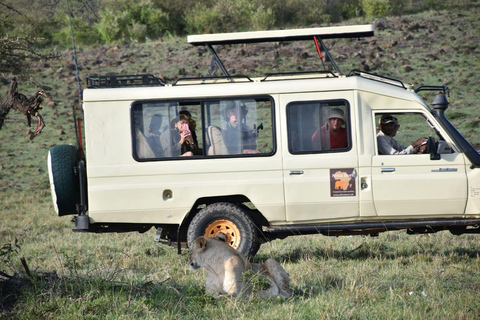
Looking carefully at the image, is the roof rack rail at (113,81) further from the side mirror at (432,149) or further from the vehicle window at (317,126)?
the side mirror at (432,149)

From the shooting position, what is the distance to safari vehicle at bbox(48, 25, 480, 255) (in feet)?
25.7

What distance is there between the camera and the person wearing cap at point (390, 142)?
26.5 ft

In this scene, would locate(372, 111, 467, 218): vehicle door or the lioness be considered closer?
the lioness

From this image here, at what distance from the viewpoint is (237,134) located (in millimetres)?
8086

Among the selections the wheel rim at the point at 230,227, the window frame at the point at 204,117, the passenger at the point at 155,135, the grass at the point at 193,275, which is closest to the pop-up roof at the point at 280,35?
the window frame at the point at 204,117

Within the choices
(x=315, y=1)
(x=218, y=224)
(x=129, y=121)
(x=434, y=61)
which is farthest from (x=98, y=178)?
(x=315, y=1)

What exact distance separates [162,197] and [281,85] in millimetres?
1858

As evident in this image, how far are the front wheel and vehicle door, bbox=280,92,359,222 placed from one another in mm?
483

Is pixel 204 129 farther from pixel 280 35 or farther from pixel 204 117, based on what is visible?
pixel 280 35

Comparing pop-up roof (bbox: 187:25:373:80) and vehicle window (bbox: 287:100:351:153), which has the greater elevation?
pop-up roof (bbox: 187:25:373:80)

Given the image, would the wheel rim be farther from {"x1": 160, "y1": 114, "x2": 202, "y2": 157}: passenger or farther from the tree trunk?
the tree trunk

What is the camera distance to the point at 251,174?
7898 mm

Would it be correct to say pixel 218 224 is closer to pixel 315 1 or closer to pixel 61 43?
pixel 61 43

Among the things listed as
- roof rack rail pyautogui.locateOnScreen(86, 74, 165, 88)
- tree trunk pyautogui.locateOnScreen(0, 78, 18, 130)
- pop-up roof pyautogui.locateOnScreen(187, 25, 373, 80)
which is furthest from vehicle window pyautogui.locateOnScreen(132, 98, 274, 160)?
tree trunk pyautogui.locateOnScreen(0, 78, 18, 130)
